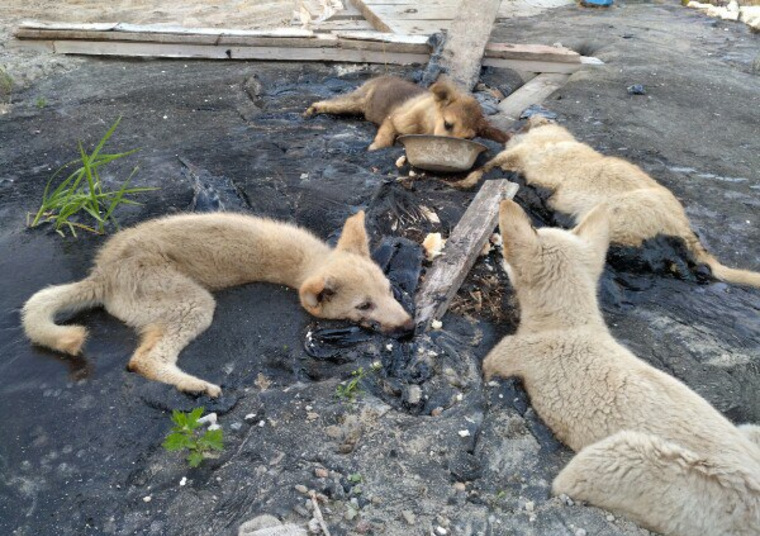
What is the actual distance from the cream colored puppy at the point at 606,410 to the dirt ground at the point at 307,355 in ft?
0.67

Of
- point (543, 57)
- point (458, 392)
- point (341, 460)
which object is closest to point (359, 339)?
point (458, 392)

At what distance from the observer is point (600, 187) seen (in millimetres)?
5832

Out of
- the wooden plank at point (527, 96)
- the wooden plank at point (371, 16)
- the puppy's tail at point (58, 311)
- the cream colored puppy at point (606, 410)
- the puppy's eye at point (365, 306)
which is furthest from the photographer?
the wooden plank at point (371, 16)

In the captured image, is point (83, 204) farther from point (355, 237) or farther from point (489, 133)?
point (489, 133)

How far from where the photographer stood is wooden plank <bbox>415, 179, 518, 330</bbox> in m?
4.79

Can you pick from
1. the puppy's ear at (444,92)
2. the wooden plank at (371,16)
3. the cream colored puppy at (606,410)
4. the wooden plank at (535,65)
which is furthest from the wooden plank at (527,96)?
the cream colored puppy at (606,410)

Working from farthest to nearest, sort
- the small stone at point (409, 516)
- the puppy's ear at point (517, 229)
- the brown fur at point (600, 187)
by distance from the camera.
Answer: the brown fur at point (600, 187) < the puppy's ear at point (517, 229) < the small stone at point (409, 516)

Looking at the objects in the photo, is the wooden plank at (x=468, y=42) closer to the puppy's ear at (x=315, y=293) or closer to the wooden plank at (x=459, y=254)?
the wooden plank at (x=459, y=254)

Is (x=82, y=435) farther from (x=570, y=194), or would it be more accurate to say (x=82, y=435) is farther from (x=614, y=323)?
(x=570, y=194)

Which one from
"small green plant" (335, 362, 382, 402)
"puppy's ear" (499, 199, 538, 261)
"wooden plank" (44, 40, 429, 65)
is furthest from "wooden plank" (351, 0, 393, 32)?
"small green plant" (335, 362, 382, 402)

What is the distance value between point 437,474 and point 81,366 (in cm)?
254

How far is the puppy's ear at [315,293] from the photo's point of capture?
15.3ft

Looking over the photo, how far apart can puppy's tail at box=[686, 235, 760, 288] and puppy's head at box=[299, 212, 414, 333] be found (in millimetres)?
2695

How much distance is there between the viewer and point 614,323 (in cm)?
492
